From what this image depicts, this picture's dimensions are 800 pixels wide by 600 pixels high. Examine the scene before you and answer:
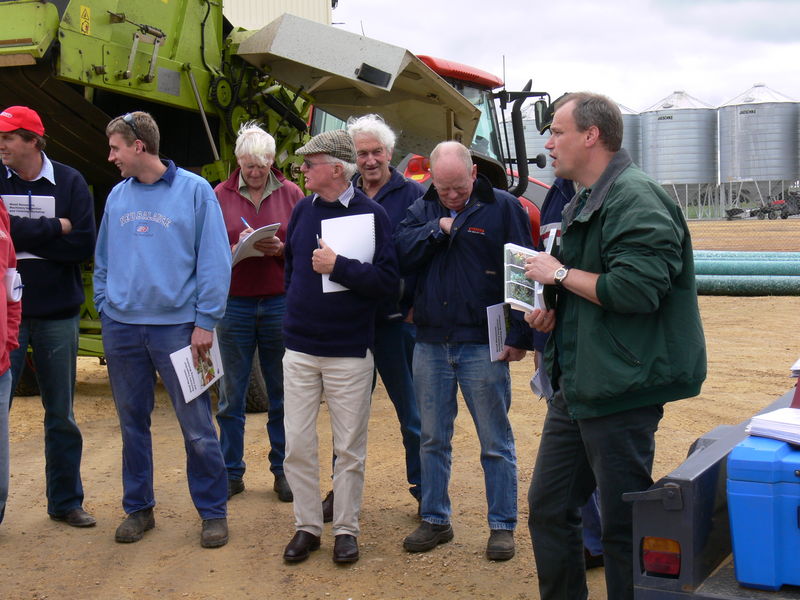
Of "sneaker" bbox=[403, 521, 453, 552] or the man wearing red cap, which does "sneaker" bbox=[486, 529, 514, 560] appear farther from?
the man wearing red cap

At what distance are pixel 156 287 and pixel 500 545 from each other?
196cm

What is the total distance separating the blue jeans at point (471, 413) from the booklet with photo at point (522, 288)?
3.31ft

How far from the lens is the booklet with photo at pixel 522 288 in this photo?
3131mm

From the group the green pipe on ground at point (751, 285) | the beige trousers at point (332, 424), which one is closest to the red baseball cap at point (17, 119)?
the beige trousers at point (332, 424)

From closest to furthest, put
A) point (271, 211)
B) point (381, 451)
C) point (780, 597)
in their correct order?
point (780, 597) → point (271, 211) → point (381, 451)

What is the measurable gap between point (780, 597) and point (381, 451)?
12.5ft

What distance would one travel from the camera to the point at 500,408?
4285mm

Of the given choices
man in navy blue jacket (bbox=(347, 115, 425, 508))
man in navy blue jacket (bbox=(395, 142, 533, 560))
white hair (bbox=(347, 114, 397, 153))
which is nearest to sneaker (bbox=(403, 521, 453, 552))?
man in navy blue jacket (bbox=(395, 142, 533, 560))

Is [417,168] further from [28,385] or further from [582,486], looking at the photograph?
[582,486]

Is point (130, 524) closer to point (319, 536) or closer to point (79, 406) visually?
point (319, 536)

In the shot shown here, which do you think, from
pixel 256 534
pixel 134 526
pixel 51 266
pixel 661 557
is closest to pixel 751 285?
pixel 256 534

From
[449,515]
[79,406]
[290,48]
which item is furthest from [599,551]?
[79,406]

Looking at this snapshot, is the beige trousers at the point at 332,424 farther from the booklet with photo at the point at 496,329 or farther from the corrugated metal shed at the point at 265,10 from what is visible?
the corrugated metal shed at the point at 265,10

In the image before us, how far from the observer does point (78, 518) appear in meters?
4.86
